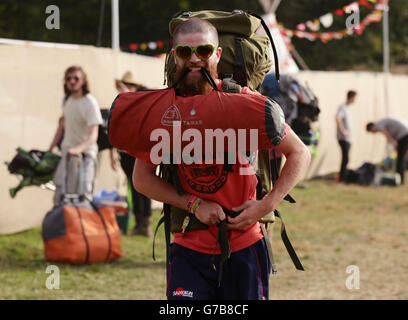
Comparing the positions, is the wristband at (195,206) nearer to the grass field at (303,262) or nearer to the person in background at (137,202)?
the grass field at (303,262)

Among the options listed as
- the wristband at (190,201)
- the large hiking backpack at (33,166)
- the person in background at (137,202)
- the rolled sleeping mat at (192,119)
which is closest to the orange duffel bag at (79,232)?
the large hiking backpack at (33,166)

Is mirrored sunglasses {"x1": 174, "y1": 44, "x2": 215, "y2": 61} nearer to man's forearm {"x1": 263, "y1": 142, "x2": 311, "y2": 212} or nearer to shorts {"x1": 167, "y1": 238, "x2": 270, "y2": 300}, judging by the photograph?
man's forearm {"x1": 263, "y1": 142, "x2": 311, "y2": 212}

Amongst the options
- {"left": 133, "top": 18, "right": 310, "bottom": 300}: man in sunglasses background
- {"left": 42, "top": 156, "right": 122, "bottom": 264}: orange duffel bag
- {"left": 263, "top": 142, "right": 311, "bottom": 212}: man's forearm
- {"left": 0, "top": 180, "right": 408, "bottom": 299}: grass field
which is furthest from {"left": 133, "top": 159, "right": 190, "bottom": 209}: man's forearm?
{"left": 42, "top": 156, "right": 122, "bottom": 264}: orange duffel bag

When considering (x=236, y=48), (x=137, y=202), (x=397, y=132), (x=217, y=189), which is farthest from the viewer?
(x=397, y=132)

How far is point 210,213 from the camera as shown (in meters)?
3.08

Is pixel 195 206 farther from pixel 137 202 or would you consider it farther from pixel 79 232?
pixel 137 202

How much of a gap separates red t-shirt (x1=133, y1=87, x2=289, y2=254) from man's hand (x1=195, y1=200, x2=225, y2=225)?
0.05 m

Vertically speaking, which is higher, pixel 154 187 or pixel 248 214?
pixel 154 187

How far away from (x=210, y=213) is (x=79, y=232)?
13.4 feet

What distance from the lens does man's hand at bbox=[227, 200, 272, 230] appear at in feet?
10.1

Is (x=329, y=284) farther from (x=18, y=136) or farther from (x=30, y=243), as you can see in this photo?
(x=18, y=136)

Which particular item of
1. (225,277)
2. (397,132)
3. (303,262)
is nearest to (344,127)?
(397,132)

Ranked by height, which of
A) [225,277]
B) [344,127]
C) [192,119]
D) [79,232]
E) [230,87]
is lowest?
[79,232]

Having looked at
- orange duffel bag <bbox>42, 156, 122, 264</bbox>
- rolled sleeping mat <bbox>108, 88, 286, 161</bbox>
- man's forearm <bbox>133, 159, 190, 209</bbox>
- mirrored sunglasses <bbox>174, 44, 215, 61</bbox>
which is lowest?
orange duffel bag <bbox>42, 156, 122, 264</bbox>
